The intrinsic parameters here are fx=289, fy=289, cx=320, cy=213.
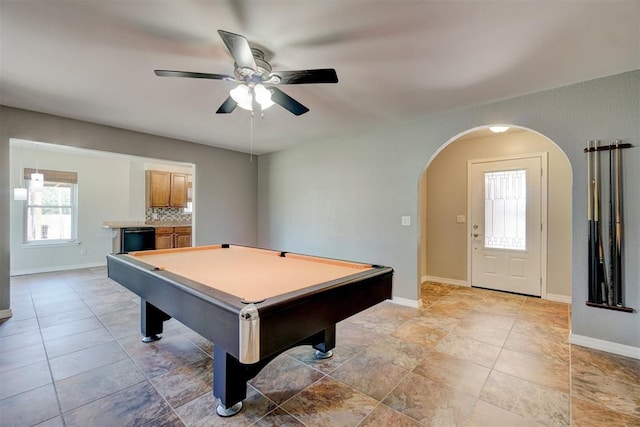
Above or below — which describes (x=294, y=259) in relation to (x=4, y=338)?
above

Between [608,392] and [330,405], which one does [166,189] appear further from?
[608,392]

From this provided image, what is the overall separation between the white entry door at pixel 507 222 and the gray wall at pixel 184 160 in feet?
13.2

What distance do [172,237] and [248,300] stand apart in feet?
20.1

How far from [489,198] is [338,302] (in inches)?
154

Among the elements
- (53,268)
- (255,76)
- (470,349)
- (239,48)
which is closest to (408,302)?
Result: (470,349)

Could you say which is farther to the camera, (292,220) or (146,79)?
(292,220)

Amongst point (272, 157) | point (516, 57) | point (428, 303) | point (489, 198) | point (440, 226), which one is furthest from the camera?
point (272, 157)

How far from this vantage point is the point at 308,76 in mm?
1864

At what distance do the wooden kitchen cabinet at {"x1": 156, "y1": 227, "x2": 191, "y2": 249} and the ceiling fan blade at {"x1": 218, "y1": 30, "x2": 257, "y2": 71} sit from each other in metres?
5.72

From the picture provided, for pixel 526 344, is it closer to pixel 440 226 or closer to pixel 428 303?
pixel 428 303

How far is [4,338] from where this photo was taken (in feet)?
8.75

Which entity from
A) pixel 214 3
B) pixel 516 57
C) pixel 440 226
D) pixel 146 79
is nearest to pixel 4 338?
pixel 146 79

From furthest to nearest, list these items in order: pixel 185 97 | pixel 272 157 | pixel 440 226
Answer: pixel 272 157 < pixel 440 226 < pixel 185 97

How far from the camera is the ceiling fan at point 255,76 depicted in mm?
1710
